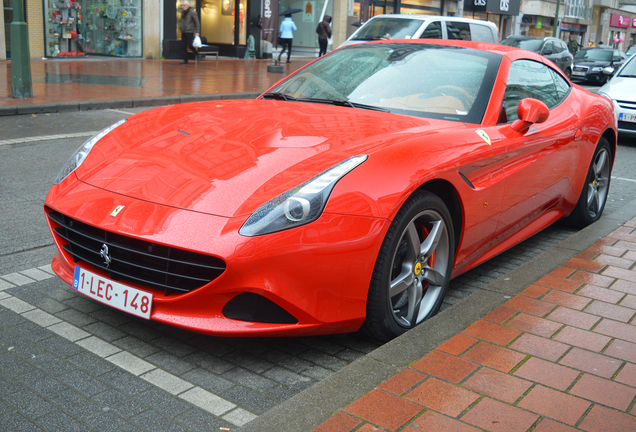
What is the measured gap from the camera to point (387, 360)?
103 inches

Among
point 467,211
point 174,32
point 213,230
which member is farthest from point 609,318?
point 174,32

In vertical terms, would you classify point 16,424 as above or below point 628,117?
below

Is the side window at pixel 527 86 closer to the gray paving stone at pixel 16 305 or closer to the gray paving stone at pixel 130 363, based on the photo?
the gray paving stone at pixel 130 363

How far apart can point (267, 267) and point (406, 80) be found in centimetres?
190

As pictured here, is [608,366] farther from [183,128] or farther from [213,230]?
[183,128]

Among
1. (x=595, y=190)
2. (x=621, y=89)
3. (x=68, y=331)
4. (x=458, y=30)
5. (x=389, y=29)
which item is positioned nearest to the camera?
(x=68, y=331)

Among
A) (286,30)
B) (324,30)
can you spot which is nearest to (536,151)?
(324,30)

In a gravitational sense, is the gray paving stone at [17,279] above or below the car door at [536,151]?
below

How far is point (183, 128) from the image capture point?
3.42 meters

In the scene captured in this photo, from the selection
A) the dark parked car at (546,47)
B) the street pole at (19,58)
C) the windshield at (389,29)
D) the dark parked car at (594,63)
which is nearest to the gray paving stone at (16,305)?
the street pole at (19,58)

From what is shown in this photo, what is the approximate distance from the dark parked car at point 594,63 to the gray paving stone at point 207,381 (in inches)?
1028

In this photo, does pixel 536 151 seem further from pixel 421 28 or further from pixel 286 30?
pixel 286 30

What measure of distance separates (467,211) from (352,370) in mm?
1179

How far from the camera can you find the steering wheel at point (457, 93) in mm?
3770
